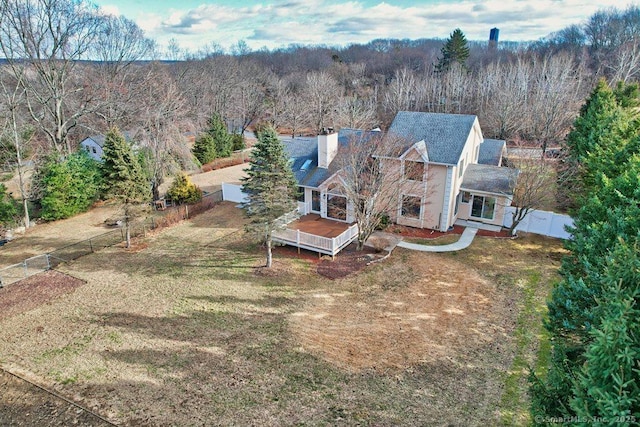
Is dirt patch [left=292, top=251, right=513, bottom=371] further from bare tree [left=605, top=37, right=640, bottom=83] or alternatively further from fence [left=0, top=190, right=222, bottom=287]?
bare tree [left=605, top=37, right=640, bottom=83]

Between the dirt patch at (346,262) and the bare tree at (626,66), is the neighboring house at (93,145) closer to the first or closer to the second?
the dirt patch at (346,262)

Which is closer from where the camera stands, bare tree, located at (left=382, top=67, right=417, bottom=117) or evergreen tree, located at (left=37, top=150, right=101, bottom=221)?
evergreen tree, located at (left=37, top=150, right=101, bottom=221)

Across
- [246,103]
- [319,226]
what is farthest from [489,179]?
[246,103]

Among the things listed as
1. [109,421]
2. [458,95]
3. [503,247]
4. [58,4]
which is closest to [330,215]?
[503,247]

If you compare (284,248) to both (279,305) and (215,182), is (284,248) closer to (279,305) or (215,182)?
(279,305)

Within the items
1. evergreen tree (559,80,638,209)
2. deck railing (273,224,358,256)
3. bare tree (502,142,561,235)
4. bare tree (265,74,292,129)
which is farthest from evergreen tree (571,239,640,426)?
bare tree (265,74,292,129)

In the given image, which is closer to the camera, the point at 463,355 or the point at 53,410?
the point at 53,410
